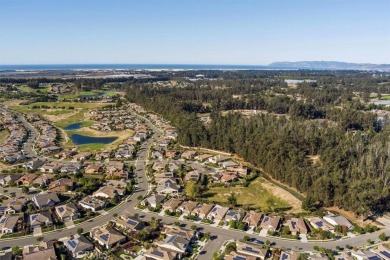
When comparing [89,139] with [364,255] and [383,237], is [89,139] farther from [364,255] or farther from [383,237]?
[383,237]

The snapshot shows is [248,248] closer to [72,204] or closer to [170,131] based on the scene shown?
[72,204]

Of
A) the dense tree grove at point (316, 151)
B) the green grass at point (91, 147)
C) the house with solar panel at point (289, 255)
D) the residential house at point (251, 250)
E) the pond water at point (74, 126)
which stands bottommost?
the house with solar panel at point (289, 255)

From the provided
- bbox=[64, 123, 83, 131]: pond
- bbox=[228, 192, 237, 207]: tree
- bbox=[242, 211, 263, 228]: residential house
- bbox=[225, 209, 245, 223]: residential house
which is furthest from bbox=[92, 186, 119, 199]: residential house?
bbox=[64, 123, 83, 131]: pond

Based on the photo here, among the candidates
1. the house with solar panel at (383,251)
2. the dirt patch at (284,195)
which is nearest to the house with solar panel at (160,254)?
the dirt patch at (284,195)

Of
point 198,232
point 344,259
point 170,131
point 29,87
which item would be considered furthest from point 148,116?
point 29,87

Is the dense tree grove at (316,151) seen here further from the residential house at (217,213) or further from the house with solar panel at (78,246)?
the house with solar panel at (78,246)

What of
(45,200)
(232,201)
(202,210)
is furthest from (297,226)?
(45,200)
